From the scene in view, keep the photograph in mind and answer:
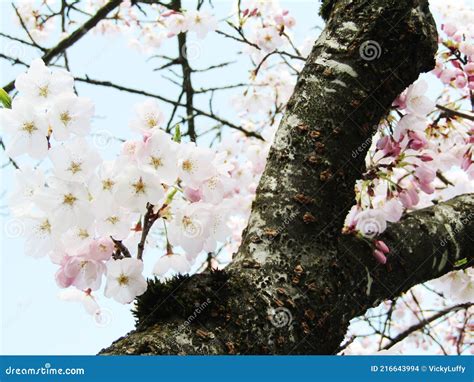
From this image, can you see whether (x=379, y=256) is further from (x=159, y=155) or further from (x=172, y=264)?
(x=159, y=155)

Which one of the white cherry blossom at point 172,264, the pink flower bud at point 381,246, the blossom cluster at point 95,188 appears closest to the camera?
the blossom cluster at point 95,188

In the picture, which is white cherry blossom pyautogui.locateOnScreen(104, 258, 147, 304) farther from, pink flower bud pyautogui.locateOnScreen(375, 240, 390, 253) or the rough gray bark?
pink flower bud pyautogui.locateOnScreen(375, 240, 390, 253)

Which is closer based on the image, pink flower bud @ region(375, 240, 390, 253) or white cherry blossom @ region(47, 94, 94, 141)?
white cherry blossom @ region(47, 94, 94, 141)

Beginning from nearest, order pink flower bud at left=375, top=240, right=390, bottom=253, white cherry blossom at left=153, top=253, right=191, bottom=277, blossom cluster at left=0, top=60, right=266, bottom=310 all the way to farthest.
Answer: blossom cluster at left=0, top=60, right=266, bottom=310, white cherry blossom at left=153, top=253, right=191, bottom=277, pink flower bud at left=375, top=240, right=390, bottom=253

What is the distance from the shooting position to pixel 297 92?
151cm

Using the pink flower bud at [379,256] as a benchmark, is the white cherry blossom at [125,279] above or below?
below

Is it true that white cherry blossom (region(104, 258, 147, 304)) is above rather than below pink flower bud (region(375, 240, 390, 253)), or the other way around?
below

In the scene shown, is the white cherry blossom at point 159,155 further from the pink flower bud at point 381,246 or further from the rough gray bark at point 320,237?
the pink flower bud at point 381,246

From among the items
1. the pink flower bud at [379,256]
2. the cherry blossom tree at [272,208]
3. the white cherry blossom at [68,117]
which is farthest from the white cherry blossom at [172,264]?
the pink flower bud at [379,256]

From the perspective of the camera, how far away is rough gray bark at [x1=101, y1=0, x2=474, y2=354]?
1153mm

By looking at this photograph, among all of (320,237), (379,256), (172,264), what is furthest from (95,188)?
(379,256)

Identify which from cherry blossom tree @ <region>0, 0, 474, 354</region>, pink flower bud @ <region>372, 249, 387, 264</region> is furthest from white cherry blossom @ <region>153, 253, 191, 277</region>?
pink flower bud @ <region>372, 249, 387, 264</region>

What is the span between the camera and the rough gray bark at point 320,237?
45.4 inches

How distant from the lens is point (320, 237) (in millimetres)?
1339
